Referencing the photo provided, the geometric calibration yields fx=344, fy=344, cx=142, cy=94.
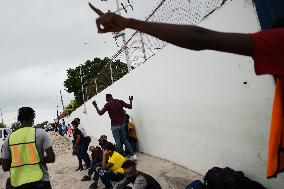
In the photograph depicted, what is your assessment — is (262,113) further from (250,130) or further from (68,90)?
(68,90)

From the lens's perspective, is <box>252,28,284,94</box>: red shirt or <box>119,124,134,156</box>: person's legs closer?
<box>252,28,284,94</box>: red shirt

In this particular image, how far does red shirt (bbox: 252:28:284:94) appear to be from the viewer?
1379 mm

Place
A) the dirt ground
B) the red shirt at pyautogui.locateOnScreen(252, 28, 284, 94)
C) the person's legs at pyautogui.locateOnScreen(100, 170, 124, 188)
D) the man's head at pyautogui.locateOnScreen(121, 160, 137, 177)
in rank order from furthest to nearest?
1. the person's legs at pyautogui.locateOnScreen(100, 170, 124, 188)
2. the dirt ground
3. the man's head at pyautogui.locateOnScreen(121, 160, 137, 177)
4. the red shirt at pyautogui.locateOnScreen(252, 28, 284, 94)

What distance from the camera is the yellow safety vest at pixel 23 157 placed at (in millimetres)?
3582

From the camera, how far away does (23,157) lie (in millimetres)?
3600

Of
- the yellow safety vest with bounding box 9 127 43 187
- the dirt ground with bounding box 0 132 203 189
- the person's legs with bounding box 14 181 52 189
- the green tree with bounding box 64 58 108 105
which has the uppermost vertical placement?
the green tree with bounding box 64 58 108 105

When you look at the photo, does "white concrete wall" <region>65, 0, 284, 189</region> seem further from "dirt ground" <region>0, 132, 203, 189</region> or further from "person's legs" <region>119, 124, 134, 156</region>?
"person's legs" <region>119, 124, 134, 156</region>

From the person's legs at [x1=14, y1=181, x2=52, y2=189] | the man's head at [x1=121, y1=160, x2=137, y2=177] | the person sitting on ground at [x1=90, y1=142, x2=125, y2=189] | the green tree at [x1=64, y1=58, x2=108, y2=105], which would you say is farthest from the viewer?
the green tree at [x1=64, y1=58, x2=108, y2=105]

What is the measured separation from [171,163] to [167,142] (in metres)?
0.49

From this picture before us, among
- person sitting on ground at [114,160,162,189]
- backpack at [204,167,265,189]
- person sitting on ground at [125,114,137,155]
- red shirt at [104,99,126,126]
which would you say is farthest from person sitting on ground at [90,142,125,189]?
person sitting on ground at [125,114,137,155]

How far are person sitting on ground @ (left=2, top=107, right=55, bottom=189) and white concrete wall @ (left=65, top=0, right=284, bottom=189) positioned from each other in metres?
2.70

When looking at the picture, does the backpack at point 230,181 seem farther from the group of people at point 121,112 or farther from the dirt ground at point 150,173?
the dirt ground at point 150,173

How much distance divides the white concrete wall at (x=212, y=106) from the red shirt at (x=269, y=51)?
118 inches

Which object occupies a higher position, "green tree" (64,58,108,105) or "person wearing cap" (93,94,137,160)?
"green tree" (64,58,108,105)
